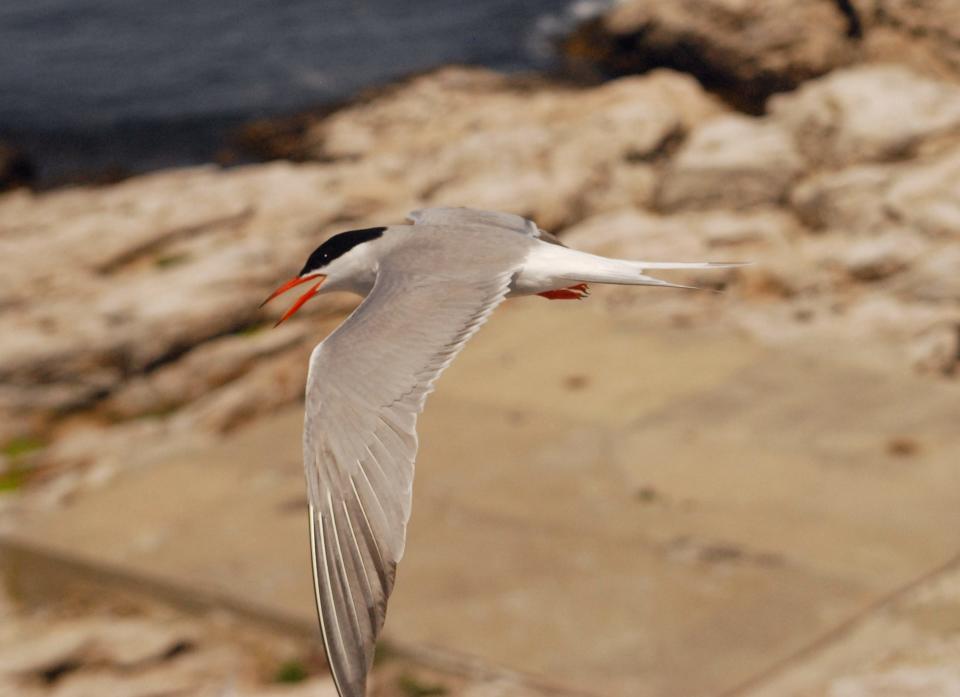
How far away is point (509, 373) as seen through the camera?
922cm

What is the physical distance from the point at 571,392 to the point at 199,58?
11564 mm

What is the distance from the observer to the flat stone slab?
629 centimetres

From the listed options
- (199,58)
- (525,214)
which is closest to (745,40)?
(525,214)

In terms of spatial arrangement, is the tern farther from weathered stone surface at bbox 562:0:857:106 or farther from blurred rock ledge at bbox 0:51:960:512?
weathered stone surface at bbox 562:0:857:106

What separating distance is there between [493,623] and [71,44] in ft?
51.9

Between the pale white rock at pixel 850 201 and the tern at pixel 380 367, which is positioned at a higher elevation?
the tern at pixel 380 367

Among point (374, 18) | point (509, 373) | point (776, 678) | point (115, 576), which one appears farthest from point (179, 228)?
point (374, 18)

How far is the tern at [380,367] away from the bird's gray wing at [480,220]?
3 cm

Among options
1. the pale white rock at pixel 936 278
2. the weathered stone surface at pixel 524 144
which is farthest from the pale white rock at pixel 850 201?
the weathered stone surface at pixel 524 144

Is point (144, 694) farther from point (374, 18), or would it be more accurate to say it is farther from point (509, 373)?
point (374, 18)

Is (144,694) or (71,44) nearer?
(144,694)

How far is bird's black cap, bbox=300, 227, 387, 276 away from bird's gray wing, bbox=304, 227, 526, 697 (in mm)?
107

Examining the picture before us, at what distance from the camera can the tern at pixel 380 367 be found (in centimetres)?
243

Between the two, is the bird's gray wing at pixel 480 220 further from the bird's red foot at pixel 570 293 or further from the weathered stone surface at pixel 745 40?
the weathered stone surface at pixel 745 40
